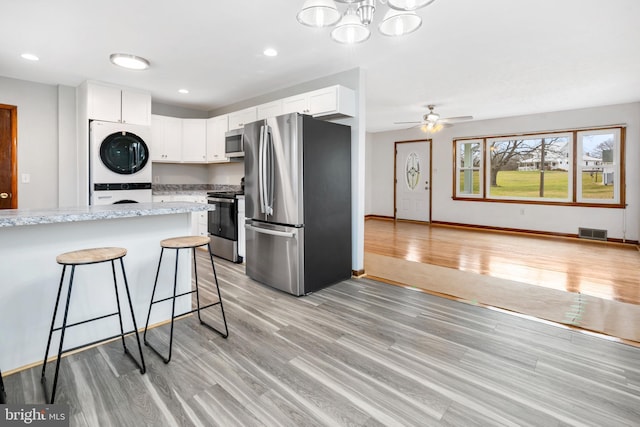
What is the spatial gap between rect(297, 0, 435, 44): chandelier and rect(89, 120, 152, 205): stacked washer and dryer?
11.3 ft

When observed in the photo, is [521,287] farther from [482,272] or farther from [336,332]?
[336,332]

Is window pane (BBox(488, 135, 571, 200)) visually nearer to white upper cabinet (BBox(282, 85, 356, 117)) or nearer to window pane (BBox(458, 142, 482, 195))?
window pane (BBox(458, 142, 482, 195))

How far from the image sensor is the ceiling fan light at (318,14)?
1.94 metres

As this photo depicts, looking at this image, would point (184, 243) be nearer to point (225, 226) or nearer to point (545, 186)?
point (225, 226)

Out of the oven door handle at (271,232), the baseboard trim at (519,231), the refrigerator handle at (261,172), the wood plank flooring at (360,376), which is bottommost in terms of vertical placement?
the wood plank flooring at (360,376)

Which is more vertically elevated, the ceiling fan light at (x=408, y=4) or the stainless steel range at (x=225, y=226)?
the ceiling fan light at (x=408, y=4)

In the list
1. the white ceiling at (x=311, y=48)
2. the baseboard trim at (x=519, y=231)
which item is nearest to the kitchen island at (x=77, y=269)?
the white ceiling at (x=311, y=48)

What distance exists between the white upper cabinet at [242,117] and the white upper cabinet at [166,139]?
100cm

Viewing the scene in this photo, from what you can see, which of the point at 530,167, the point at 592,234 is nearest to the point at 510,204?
the point at 530,167

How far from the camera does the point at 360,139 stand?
380cm

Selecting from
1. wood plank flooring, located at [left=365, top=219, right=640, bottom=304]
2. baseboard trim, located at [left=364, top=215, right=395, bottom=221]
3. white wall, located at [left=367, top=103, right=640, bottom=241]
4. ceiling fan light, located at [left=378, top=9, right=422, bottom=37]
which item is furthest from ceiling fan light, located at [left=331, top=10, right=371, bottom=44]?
baseboard trim, located at [left=364, top=215, right=395, bottom=221]

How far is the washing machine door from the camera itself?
4.32 meters

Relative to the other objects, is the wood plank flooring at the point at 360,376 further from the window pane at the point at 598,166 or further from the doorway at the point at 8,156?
the window pane at the point at 598,166

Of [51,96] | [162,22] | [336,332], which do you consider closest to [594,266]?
[336,332]
